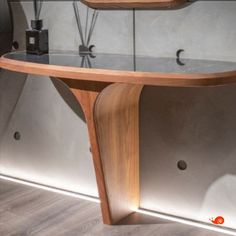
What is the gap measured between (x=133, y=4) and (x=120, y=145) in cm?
60

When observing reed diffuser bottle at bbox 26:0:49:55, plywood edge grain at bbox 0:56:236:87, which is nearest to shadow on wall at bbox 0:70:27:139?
reed diffuser bottle at bbox 26:0:49:55

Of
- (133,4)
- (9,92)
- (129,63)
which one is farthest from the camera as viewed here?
(9,92)

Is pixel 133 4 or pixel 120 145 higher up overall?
pixel 133 4

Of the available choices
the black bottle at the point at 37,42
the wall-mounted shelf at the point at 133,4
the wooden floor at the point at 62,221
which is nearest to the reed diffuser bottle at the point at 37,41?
the black bottle at the point at 37,42

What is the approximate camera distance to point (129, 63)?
5.36 ft

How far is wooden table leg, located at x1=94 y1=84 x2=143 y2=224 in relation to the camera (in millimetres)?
1758

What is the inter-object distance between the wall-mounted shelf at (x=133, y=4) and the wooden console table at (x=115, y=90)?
21 cm

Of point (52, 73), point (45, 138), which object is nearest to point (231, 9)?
point (52, 73)

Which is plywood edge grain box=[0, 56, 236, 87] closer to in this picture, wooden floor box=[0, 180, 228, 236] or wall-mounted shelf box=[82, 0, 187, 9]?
wall-mounted shelf box=[82, 0, 187, 9]

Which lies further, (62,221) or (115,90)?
(62,221)

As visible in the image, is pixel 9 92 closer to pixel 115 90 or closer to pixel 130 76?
pixel 115 90

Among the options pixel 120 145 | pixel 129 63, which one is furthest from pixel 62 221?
pixel 129 63

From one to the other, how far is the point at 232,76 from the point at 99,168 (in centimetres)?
72

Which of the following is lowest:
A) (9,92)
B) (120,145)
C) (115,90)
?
(120,145)
